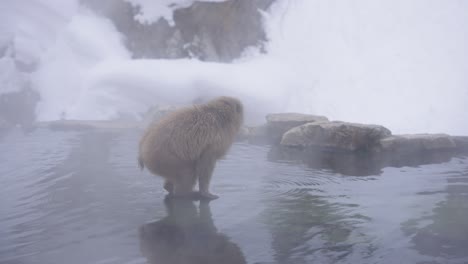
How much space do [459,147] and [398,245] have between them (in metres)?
3.72

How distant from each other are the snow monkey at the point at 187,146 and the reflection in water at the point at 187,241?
0.95ft

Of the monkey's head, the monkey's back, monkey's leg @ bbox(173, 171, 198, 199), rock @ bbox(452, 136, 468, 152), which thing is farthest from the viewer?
rock @ bbox(452, 136, 468, 152)

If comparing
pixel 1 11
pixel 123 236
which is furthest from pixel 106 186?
pixel 1 11

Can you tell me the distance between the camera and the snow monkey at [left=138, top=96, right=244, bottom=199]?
345 cm

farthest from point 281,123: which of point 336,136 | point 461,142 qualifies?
point 461,142

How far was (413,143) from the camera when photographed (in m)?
5.67

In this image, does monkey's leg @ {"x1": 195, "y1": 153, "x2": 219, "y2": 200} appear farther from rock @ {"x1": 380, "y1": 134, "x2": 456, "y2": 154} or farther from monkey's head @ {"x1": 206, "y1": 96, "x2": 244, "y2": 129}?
rock @ {"x1": 380, "y1": 134, "x2": 456, "y2": 154}

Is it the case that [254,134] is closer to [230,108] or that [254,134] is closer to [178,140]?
[230,108]

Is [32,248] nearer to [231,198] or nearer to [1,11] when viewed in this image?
[231,198]

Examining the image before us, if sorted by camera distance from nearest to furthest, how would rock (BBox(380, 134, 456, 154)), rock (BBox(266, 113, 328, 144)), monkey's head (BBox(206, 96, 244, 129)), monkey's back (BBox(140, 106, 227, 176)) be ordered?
monkey's back (BBox(140, 106, 227, 176))
monkey's head (BBox(206, 96, 244, 129))
rock (BBox(380, 134, 456, 154))
rock (BBox(266, 113, 328, 144))

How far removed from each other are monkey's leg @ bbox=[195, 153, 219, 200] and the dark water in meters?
0.15

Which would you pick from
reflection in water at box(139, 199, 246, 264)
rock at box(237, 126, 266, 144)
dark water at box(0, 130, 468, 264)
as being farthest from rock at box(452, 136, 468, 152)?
reflection in water at box(139, 199, 246, 264)

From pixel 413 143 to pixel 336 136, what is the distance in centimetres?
95

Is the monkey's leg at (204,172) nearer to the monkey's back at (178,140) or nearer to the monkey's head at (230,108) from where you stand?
the monkey's back at (178,140)
